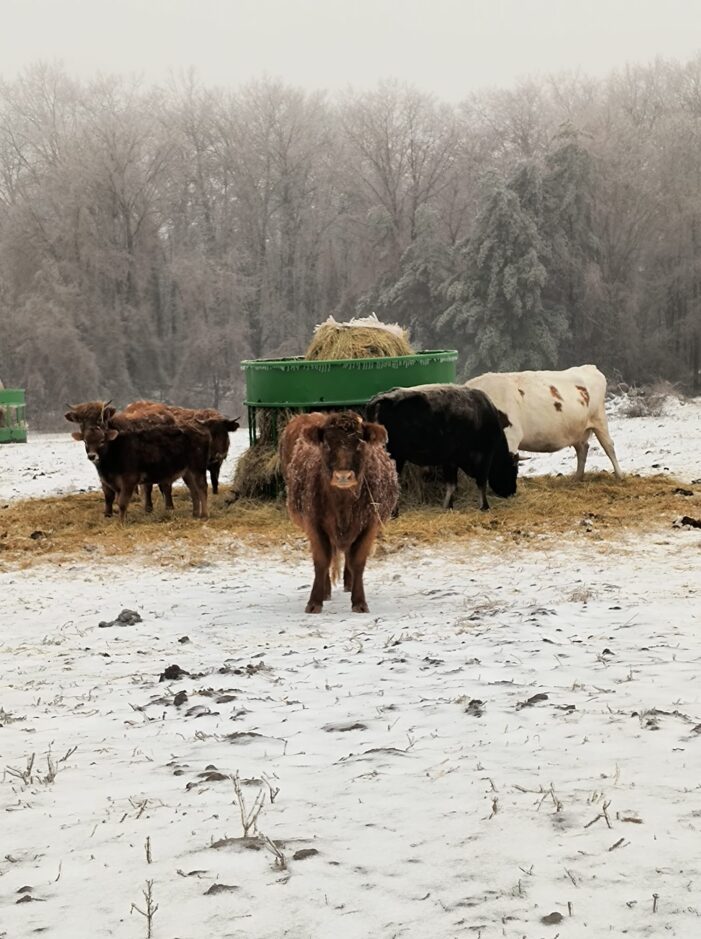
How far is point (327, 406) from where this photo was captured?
37.6ft

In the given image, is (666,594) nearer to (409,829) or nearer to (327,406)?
(409,829)

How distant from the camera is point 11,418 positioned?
22.8 metres

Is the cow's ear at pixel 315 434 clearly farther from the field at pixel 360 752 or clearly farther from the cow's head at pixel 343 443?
the field at pixel 360 752

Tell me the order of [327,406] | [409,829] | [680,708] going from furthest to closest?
[327,406] → [680,708] → [409,829]

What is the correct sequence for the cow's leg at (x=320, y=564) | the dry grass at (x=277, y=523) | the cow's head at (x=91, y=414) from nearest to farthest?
the cow's leg at (x=320, y=564)
the dry grass at (x=277, y=523)
the cow's head at (x=91, y=414)

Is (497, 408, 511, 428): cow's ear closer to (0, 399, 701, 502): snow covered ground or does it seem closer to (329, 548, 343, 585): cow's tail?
(0, 399, 701, 502): snow covered ground

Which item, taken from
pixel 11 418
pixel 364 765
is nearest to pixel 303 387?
pixel 364 765

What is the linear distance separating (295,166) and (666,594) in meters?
41.7

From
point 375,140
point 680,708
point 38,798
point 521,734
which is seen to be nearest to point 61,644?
point 38,798

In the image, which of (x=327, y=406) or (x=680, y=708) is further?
(x=327, y=406)

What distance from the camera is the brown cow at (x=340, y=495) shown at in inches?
257

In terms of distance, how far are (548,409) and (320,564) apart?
5949mm

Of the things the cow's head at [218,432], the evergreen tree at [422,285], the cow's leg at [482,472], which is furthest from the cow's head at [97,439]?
the evergreen tree at [422,285]

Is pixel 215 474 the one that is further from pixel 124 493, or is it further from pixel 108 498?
pixel 124 493
